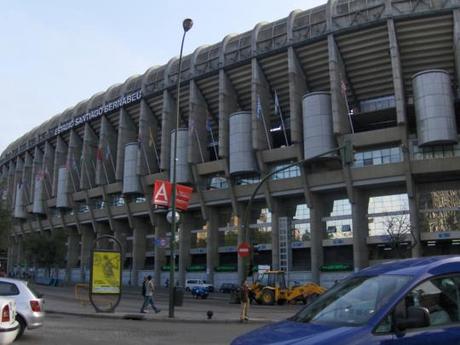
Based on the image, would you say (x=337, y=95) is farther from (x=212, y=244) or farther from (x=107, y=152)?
(x=107, y=152)

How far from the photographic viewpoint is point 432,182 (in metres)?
44.6

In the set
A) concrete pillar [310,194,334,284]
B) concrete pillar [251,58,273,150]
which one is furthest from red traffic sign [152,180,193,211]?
concrete pillar [251,58,273,150]

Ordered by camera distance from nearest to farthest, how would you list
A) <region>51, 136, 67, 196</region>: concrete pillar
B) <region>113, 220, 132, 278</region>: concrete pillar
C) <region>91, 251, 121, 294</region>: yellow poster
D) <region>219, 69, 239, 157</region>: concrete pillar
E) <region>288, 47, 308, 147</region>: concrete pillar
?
<region>91, 251, 121, 294</region>: yellow poster → <region>288, 47, 308, 147</region>: concrete pillar → <region>219, 69, 239, 157</region>: concrete pillar → <region>113, 220, 132, 278</region>: concrete pillar → <region>51, 136, 67, 196</region>: concrete pillar

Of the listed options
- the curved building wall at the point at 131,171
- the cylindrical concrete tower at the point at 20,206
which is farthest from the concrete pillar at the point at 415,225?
the cylindrical concrete tower at the point at 20,206

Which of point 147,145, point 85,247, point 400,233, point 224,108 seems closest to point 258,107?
point 224,108

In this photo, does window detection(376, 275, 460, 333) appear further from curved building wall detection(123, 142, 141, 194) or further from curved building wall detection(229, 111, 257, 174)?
curved building wall detection(123, 142, 141, 194)

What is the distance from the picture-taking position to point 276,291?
31.1 m

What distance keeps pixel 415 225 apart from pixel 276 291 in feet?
55.4

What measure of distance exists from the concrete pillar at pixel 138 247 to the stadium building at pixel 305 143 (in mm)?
181

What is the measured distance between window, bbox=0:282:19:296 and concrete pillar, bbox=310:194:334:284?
3686cm

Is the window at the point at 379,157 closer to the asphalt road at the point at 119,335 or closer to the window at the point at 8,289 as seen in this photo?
the asphalt road at the point at 119,335

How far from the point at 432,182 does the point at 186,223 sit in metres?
27.1

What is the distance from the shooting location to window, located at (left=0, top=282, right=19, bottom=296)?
11641 millimetres

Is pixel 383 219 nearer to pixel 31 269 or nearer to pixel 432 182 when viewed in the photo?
pixel 432 182
